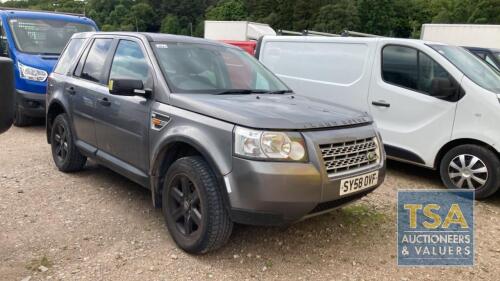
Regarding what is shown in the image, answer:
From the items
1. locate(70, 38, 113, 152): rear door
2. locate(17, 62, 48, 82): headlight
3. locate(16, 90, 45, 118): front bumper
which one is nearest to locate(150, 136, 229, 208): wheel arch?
locate(70, 38, 113, 152): rear door

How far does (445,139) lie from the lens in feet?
17.4

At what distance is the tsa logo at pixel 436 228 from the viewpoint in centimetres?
369

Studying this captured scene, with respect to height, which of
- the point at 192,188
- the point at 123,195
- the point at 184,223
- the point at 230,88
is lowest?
the point at 123,195

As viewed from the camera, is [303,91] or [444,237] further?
[303,91]

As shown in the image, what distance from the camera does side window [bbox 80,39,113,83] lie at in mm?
4695

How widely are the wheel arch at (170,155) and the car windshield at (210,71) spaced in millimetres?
481

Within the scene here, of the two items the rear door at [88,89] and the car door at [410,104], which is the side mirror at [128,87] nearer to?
the rear door at [88,89]

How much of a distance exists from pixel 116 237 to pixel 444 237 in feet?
9.57

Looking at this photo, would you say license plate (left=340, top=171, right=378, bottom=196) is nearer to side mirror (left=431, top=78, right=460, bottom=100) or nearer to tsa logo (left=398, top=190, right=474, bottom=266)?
tsa logo (left=398, top=190, right=474, bottom=266)

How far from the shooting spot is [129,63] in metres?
4.29

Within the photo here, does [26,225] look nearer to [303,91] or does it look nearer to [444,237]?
[444,237]

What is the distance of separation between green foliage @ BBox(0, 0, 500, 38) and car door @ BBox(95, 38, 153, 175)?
58810 millimetres

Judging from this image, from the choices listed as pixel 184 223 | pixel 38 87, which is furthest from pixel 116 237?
pixel 38 87

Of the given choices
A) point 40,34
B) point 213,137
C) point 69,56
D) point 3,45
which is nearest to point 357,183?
point 213,137
